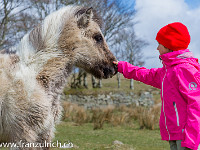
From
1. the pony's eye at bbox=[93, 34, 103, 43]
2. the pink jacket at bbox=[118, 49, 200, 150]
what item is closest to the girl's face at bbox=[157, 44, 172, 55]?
the pink jacket at bbox=[118, 49, 200, 150]

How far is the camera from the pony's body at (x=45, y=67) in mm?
2938

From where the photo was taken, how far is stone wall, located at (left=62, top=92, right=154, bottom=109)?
19812mm

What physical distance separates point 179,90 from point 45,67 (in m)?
1.62

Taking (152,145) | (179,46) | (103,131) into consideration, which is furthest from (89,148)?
(179,46)

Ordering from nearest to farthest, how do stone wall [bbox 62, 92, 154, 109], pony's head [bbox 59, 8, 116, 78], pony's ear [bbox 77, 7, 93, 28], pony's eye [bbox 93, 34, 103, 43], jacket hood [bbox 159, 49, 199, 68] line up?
jacket hood [bbox 159, 49, 199, 68]
pony's head [bbox 59, 8, 116, 78]
pony's ear [bbox 77, 7, 93, 28]
pony's eye [bbox 93, 34, 103, 43]
stone wall [bbox 62, 92, 154, 109]

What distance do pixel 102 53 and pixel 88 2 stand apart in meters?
12.3

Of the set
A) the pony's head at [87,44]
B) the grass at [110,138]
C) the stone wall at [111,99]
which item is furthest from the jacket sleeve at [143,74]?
the stone wall at [111,99]

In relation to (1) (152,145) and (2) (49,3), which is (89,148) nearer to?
(1) (152,145)

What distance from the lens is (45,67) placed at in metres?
3.25

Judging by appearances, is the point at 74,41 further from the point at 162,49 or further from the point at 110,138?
the point at 110,138

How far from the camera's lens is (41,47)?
132 inches

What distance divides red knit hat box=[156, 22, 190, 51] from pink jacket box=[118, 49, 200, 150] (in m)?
0.10

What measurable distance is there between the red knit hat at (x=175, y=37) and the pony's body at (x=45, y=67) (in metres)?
0.86

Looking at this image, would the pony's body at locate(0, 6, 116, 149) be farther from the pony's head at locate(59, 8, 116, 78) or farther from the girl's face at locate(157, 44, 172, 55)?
the girl's face at locate(157, 44, 172, 55)
